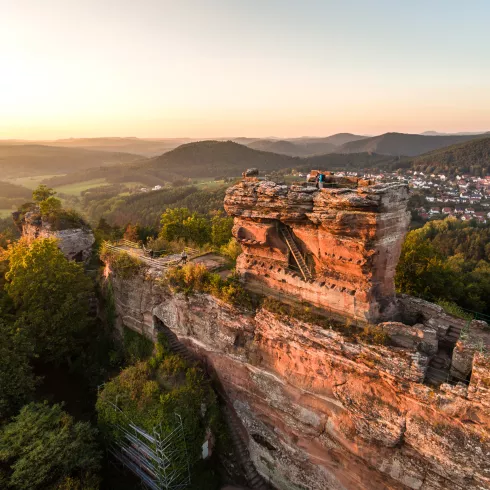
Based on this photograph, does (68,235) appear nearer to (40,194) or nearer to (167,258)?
(40,194)

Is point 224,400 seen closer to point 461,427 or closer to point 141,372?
point 141,372

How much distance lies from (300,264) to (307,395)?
20.3 feet

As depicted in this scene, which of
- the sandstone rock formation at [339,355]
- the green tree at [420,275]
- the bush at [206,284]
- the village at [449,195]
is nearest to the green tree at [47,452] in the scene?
the sandstone rock formation at [339,355]

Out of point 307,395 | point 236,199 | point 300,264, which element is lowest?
point 307,395

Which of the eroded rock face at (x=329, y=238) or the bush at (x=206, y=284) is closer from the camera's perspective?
the eroded rock face at (x=329, y=238)

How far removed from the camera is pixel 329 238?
1534 centimetres

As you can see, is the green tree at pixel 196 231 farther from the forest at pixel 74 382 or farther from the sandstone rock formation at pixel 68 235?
the sandstone rock formation at pixel 68 235

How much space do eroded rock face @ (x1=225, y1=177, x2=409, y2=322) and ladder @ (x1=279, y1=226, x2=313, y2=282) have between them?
17 cm

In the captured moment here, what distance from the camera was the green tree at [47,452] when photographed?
513 inches

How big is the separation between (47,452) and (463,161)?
12440 cm

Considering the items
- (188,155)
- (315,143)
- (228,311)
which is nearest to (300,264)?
(228,311)

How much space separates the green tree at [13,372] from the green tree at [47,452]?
1427 mm

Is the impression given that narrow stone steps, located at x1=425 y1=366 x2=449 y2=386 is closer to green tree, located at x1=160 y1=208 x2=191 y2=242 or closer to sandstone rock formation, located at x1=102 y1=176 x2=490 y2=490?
sandstone rock formation, located at x1=102 y1=176 x2=490 y2=490

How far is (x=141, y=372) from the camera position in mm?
17531
